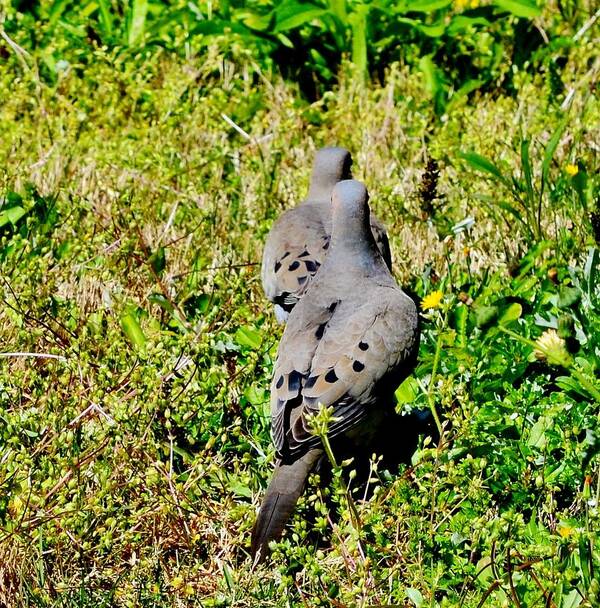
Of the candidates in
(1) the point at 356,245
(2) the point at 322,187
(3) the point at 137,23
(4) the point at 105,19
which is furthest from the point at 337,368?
(4) the point at 105,19

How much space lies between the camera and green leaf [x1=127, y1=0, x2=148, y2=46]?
309 inches

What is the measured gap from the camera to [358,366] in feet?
14.0

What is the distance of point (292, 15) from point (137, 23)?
1177 millimetres

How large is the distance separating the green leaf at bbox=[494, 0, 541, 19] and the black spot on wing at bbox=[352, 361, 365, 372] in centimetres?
389

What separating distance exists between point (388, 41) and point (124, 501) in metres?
4.36

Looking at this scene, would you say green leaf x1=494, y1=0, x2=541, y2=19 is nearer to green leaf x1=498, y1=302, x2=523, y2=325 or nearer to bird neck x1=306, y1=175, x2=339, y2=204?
bird neck x1=306, y1=175, x2=339, y2=204

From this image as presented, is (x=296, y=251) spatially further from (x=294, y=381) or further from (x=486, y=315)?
(x=294, y=381)

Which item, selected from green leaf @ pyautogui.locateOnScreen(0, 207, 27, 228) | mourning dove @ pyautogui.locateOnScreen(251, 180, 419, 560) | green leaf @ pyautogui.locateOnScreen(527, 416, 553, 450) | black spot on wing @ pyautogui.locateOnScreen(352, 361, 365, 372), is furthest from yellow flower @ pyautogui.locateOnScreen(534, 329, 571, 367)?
green leaf @ pyautogui.locateOnScreen(0, 207, 27, 228)

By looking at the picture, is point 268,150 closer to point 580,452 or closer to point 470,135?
point 470,135

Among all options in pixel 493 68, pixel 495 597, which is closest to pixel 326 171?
pixel 493 68

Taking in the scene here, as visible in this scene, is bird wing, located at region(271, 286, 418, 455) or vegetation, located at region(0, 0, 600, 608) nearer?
vegetation, located at region(0, 0, 600, 608)

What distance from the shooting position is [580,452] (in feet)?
13.2

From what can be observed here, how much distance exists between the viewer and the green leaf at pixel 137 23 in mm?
7852

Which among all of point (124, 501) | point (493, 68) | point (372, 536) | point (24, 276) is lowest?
point (493, 68)
